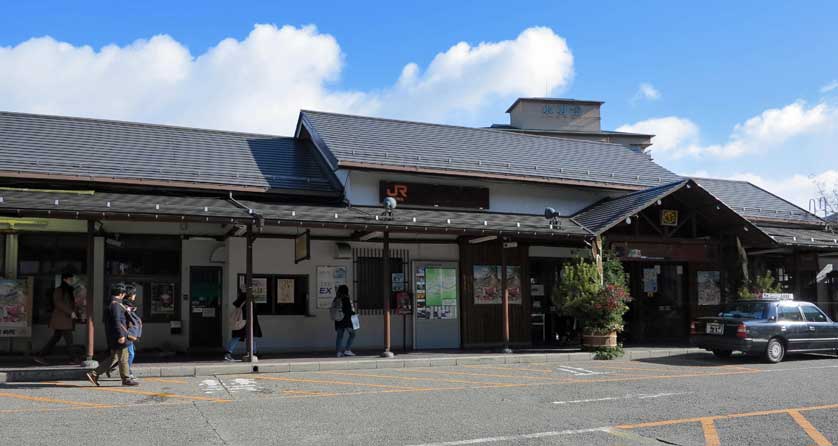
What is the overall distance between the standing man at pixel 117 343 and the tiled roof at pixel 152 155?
4.72 m

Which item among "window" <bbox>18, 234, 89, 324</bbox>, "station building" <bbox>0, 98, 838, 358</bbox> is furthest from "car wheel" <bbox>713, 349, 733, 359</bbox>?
"window" <bbox>18, 234, 89, 324</bbox>

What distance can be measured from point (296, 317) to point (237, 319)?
99.7 inches

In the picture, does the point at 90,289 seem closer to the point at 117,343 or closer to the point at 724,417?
the point at 117,343

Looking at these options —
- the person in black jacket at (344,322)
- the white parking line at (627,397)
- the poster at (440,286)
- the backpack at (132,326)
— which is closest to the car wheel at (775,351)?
the white parking line at (627,397)

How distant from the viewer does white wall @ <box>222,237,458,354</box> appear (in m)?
15.9

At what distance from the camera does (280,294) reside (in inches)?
640

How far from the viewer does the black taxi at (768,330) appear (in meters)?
14.5

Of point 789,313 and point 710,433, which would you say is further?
point 789,313

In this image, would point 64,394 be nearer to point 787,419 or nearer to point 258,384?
point 258,384

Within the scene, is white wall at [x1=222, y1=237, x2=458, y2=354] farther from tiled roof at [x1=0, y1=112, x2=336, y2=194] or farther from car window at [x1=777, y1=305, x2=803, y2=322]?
car window at [x1=777, y1=305, x2=803, y2=322]

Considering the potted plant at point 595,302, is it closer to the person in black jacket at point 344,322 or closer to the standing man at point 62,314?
the person in black jacket at point 344,322

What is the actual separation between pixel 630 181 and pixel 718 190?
17.9ft

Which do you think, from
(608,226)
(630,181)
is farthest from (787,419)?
(630,181)

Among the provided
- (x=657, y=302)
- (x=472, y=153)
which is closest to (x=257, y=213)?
(x=472, y=153)
